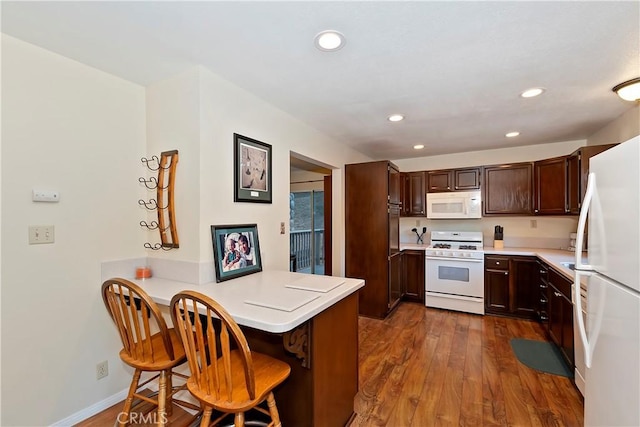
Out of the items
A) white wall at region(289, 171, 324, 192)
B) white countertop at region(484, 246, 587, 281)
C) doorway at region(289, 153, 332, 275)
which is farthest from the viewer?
doorway at region(289, 153, 332, 275)

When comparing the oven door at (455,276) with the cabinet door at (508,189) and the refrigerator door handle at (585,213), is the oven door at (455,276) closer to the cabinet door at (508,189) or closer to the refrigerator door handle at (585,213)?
the cabinet door at (508,189)

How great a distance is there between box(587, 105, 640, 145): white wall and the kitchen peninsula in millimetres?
3091

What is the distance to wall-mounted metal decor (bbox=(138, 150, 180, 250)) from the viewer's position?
2.12 metres

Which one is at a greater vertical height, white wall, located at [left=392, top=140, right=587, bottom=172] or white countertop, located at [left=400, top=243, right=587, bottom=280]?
white wall, located at [left=392, top=140, right=587, bottom=172]

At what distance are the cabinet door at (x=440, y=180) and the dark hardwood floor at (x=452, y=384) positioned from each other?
80.8 inches

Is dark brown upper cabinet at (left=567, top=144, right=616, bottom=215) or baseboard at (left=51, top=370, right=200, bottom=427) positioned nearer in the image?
baseboard at (left=51, top=370, right=200, bottom=427)

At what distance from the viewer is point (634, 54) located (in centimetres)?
181

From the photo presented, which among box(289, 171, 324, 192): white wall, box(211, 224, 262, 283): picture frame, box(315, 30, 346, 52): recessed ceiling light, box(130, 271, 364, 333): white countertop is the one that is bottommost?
box(130, 271, 364, 333): white countertop

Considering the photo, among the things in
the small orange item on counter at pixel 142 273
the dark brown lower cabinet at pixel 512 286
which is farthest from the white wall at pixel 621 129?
the small orange item on counter at pixel 142 273

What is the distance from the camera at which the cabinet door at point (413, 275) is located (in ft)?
14.2

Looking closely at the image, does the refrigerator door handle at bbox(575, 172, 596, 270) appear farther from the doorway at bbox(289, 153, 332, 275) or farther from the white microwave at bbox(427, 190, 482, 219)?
the doorway at bbox(289, 153, 332, 275)

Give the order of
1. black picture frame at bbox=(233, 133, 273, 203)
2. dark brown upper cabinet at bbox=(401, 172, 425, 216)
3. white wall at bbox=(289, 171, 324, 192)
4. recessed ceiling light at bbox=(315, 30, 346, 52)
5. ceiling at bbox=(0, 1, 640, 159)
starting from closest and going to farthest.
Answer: ceiling at bbox=(0, 1, 640, 159) → recessed ceiling light at bbox=(315, 30, 346, 52) → black picture frame at bbox=(233, 133, 273, 203) → dark brown upper cabinet at bbox=(401, 172, 425, 216) → white wall at bbox=(289, 171, 324, 192)

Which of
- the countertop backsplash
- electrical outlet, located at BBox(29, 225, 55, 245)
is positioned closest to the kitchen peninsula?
electrical outlet, located at BBox(29, 225, 55, 245)

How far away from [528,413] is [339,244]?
2635 millimetres
